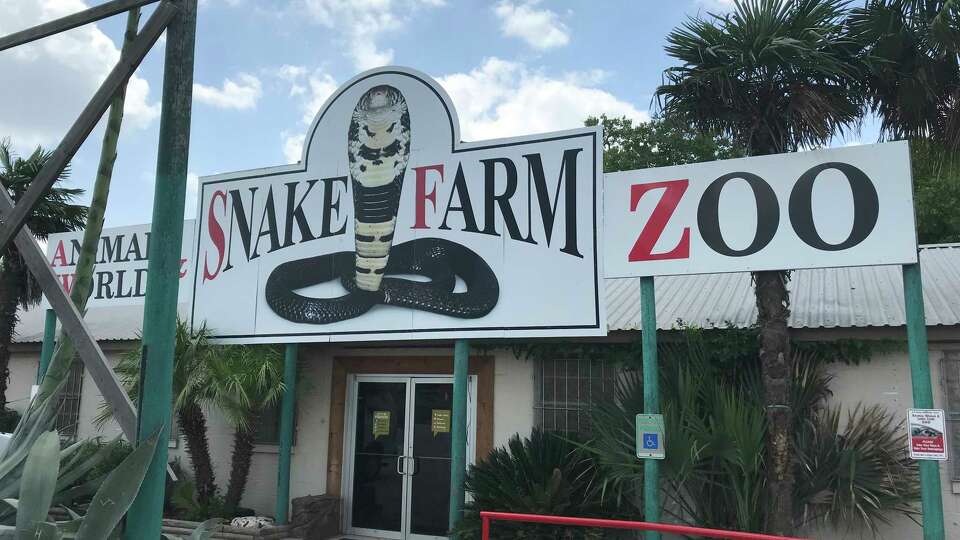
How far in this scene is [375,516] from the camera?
1063 cm

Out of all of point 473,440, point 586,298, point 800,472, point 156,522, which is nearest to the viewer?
point 156,522

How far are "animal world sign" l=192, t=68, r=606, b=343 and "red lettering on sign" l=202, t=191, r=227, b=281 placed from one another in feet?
0.05

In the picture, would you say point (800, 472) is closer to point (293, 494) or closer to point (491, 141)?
point (491, 141)

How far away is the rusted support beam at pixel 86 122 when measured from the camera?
13.2ft

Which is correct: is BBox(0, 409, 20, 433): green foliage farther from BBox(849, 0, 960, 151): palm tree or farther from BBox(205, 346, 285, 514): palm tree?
BBox(849, 0, 960, 151): palm tree

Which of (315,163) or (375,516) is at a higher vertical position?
(315,163)

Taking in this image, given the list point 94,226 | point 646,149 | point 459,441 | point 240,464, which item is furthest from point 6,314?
point 646,149

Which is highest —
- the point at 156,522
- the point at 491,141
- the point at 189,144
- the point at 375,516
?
the point at 491,141

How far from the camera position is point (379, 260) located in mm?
8320

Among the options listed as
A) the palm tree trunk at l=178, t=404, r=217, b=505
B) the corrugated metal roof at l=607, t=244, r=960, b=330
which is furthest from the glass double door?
the corrugated metal roof at l=607, t=244, r=960, b=330

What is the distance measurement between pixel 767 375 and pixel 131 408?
5.51m

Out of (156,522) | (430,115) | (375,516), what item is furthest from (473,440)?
(156,522)

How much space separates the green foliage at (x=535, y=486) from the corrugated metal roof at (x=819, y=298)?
165 centimetres

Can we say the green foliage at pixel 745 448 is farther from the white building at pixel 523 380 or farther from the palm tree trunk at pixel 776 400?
the white building at pixel 523 380
